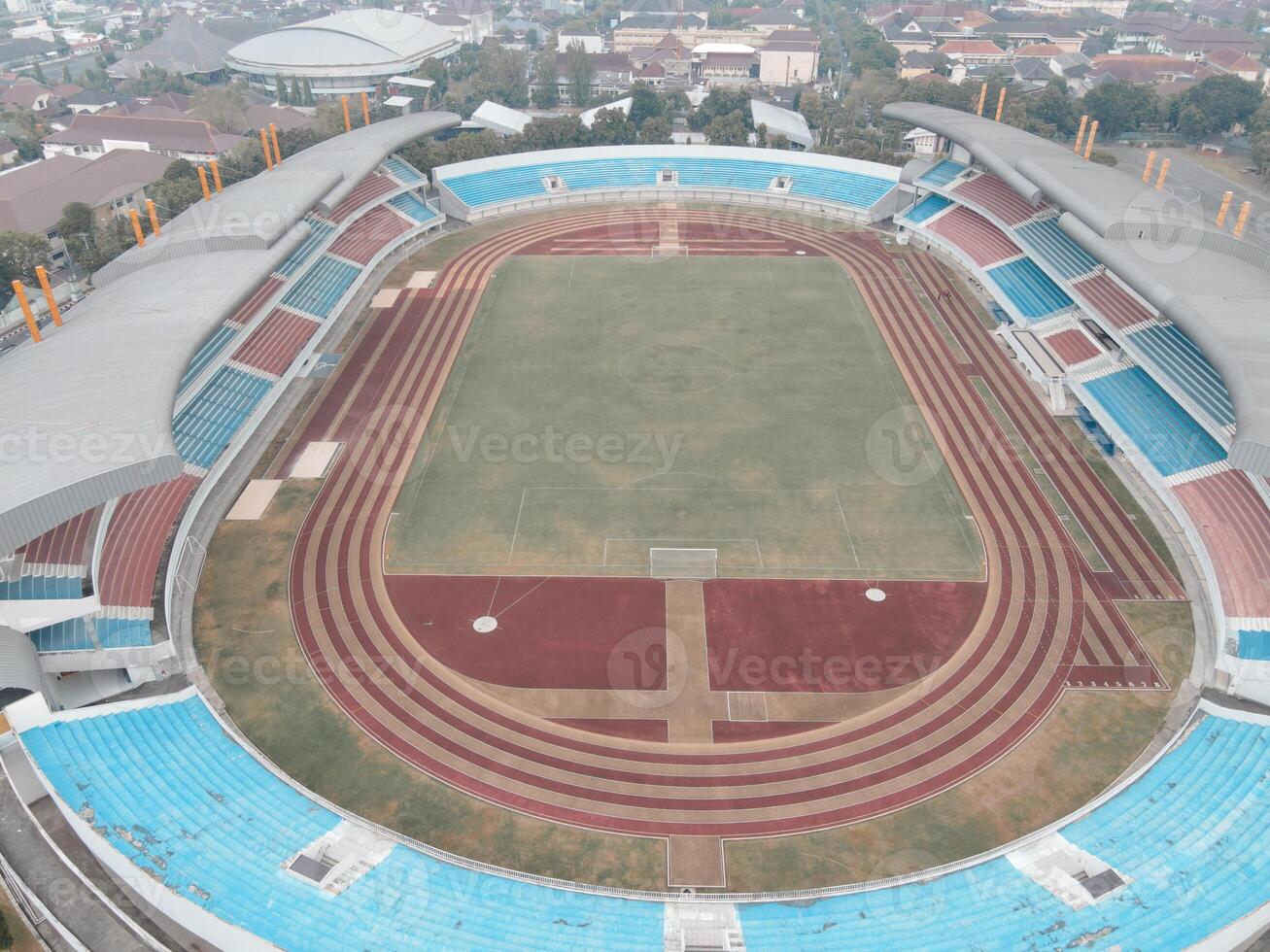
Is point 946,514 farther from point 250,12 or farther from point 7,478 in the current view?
point 250,12

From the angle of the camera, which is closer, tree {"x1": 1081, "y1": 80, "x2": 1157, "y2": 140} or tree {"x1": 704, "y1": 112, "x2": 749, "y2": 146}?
tree {"x1": 704, "y1": 112, "x2": 749, "y2": 146}

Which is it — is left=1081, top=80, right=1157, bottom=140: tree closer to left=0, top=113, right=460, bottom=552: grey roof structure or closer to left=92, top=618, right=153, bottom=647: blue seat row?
left=0, top=113, right=460, bottom=552: grey roof structure

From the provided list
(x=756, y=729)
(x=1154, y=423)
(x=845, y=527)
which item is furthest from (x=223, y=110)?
(x=756, y=729)

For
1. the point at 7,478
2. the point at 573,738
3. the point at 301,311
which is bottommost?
the point at 573,738

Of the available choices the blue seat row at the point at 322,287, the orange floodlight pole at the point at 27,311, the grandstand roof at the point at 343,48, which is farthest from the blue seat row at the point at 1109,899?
the grandstand roof at the point at 343,48

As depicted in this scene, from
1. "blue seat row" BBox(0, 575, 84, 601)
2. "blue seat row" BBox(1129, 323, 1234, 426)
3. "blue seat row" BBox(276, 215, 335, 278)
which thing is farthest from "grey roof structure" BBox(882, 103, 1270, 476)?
"blue seat row" BBox(276, 215, 335, 278)

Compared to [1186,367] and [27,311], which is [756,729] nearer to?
[1186,367]

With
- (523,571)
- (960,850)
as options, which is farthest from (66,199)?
(960,850)
